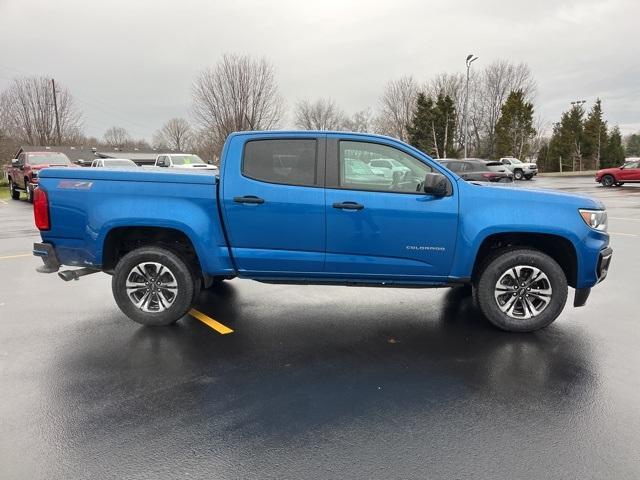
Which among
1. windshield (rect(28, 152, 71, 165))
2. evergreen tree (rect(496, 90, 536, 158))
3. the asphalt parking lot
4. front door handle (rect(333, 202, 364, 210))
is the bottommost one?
the asphalt parking lot

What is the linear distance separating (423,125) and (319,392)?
5165 centimetres

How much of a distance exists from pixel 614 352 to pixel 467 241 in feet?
5.25

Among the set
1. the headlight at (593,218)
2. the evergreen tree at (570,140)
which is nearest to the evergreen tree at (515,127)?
the evergreen tree at (570,140)

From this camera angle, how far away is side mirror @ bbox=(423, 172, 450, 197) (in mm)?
4211

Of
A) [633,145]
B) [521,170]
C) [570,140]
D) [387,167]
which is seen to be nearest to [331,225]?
[387,167]

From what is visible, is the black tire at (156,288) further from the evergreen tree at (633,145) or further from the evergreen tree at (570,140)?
the evergreen tree at (633,145)

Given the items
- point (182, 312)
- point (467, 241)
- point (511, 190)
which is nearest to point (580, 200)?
point (511, 190)

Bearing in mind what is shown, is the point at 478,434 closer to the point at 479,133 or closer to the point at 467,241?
the point at 467,241

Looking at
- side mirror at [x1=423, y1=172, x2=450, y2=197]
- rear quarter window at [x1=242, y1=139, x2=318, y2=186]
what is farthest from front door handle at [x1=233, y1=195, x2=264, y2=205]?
side mirror at [x1=423, y1=172, x2=450, y2=197]

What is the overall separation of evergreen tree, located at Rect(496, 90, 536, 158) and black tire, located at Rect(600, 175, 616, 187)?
85.5 ft

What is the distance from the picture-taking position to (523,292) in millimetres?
4531

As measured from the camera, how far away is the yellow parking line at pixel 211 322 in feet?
15.4

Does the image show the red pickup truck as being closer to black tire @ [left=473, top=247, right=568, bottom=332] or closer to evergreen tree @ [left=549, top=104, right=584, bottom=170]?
black tire @ [left=473, top=247, right=568, bottom=332]

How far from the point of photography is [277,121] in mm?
40125
